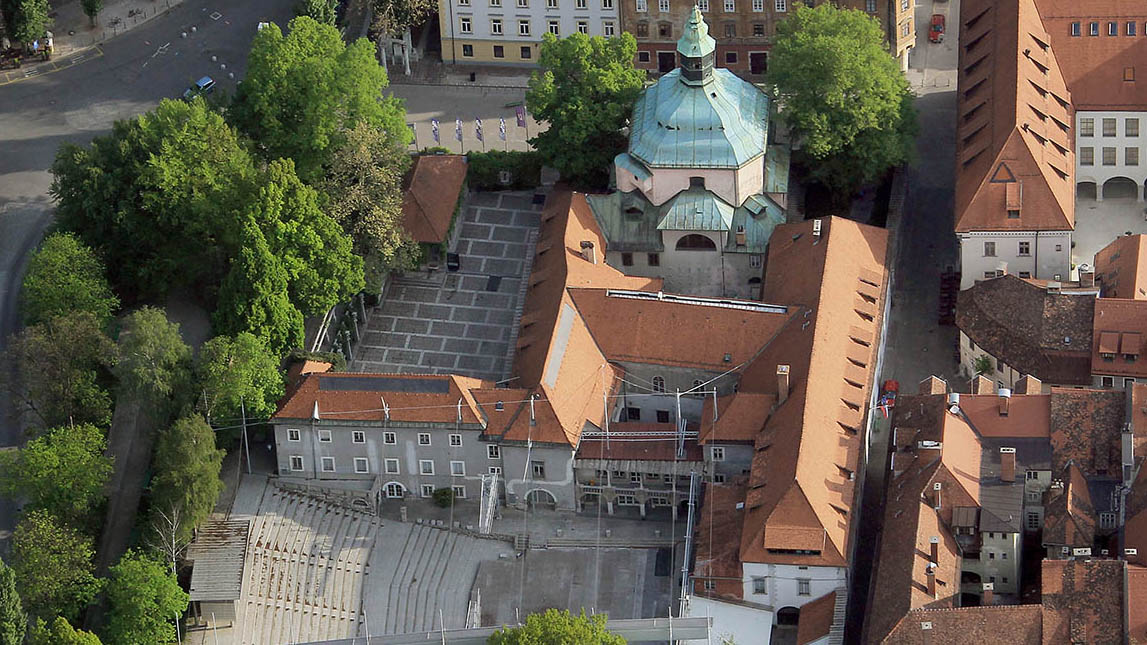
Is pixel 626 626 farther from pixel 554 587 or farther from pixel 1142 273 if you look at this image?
pixel 1142 273

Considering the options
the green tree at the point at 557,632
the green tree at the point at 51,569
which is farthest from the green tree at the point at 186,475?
the green tree at the point at 557,632

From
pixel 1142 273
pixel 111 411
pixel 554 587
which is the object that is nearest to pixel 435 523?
pixel 554 587

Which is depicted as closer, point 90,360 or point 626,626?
point 626,626

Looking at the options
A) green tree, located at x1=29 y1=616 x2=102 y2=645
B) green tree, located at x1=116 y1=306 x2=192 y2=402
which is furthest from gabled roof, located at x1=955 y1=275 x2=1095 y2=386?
green tree, located at x1=29 y1=616 x2=102 y2=645

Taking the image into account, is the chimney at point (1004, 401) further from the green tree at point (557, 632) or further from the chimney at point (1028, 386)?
the green tree at point (557, 632)

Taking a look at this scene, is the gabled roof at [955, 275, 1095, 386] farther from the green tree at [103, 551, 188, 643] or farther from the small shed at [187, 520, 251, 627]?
the green tree at [103, 551, 188, 643]

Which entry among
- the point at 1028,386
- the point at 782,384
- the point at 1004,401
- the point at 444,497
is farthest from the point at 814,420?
the point at 444,497
